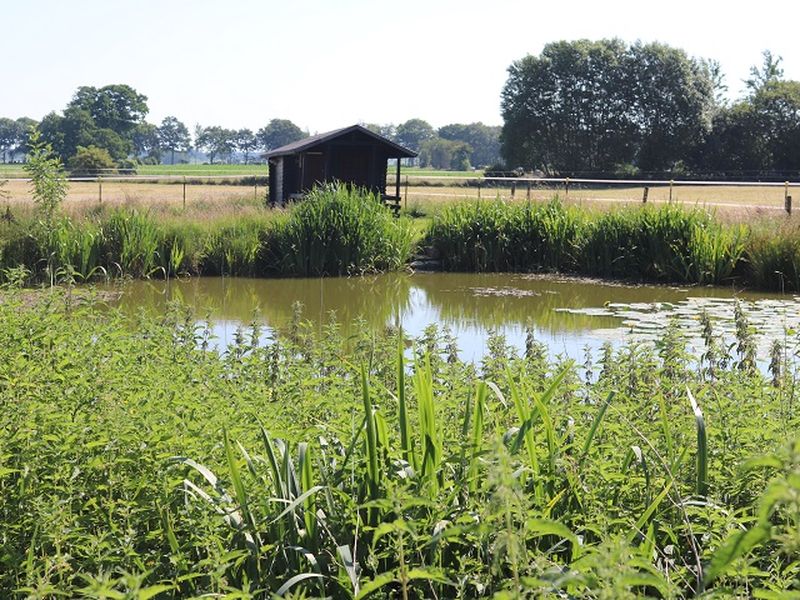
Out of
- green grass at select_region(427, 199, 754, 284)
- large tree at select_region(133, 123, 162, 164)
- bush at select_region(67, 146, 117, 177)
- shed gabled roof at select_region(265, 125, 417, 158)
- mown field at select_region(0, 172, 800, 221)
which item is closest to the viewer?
green grass at select_region(427, 199, 754, 284)

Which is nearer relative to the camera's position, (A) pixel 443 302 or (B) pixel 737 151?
(A) pixel 443 302

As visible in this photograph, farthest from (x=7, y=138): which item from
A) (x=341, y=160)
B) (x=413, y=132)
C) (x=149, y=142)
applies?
(x=341, y=160)

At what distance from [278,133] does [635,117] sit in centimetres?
10734

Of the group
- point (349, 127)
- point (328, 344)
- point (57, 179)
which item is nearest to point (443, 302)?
point (57, 179)

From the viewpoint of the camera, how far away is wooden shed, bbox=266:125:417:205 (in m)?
26.8

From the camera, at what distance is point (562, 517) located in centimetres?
341

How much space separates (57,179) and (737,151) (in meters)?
48.2

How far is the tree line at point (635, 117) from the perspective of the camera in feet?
181

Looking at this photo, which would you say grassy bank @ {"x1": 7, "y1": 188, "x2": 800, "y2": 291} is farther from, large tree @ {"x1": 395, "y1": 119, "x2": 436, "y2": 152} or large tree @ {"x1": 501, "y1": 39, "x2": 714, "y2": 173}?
large tree @ {"x1": 395, "y1": 119, "x2": 436, "y2": 152}

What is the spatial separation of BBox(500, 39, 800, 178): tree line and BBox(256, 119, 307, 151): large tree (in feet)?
325

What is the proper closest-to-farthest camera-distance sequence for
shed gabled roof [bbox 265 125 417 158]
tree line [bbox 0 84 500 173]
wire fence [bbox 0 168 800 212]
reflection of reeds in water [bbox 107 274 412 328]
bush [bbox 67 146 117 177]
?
reflection of reeds in water [bbox 107 274 412 328] < shed gabled roof [bbox 265 125 417 158] < wire fence [bbox 0 168 800 212] < bush [bbox 67 146 117 177] < tree line [bbox 0 84 500 173]

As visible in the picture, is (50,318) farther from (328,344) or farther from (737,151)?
(737,151)

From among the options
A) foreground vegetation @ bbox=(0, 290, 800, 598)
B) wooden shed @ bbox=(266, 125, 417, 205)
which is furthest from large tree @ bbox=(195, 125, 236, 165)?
foreground vegetation @ bbox=(0, 290, 800, 598)

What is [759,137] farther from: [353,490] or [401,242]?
[353,490]
